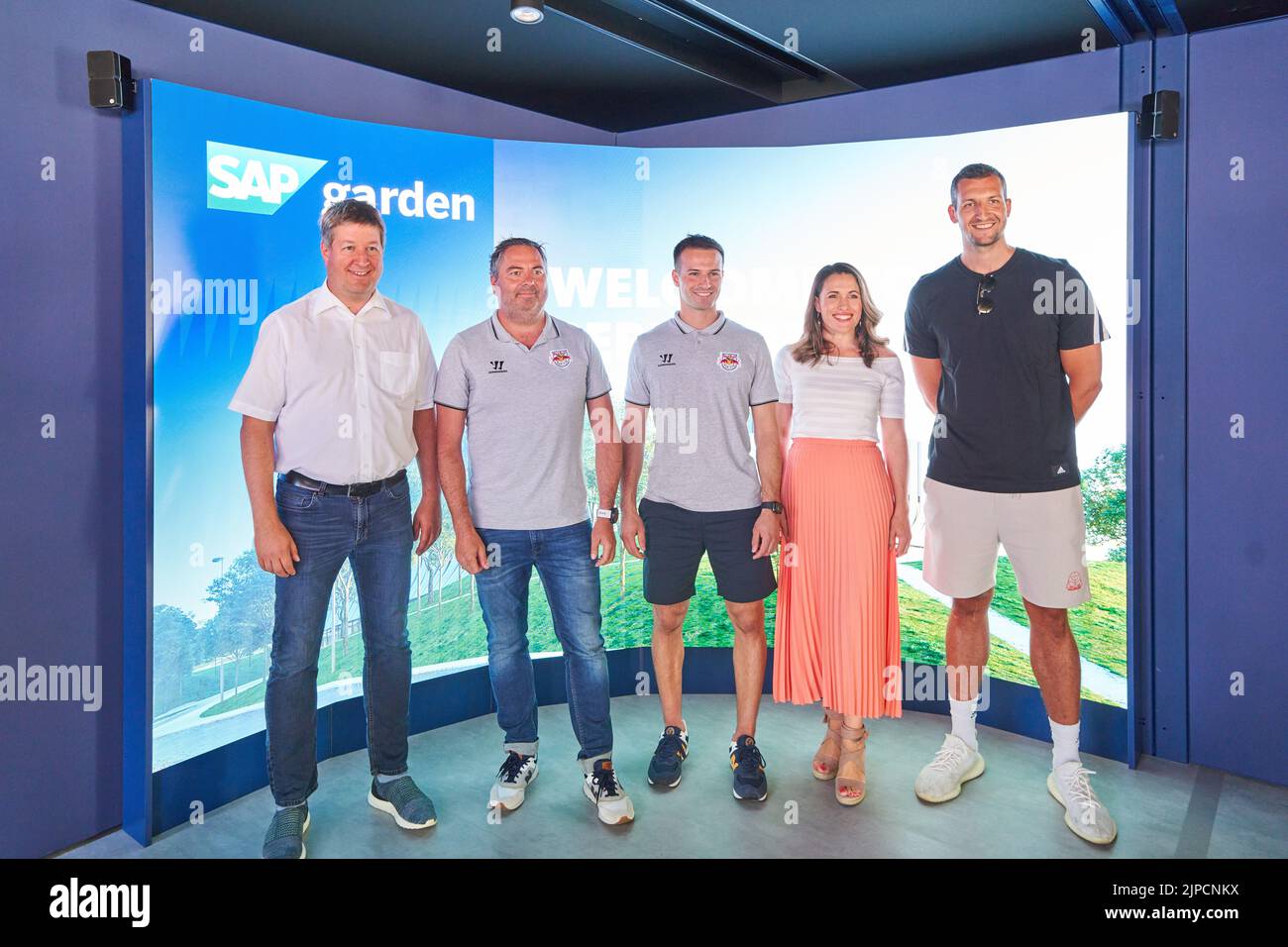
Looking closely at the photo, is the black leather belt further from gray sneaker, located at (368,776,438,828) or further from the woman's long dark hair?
the woman's long dark hair

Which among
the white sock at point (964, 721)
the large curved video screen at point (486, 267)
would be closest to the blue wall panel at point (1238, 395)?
the large curved video screen at point (486, 267)

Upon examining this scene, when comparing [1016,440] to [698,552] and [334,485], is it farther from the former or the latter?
[334,485]

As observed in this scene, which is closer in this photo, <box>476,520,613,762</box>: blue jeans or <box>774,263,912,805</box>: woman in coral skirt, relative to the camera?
<box>476,520,613,762</box>: blue jeans

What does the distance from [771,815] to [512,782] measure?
869mm

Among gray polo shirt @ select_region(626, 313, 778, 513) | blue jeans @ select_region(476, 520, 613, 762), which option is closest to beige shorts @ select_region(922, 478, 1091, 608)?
gray polo shirt @ select_region(626, 313, 778, 513)

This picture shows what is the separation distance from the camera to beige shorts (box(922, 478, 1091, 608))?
301cm

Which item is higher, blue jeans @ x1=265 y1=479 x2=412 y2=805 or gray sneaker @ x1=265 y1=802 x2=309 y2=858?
blue jeans @ x1=265 y1=479 x2=412 y2=805

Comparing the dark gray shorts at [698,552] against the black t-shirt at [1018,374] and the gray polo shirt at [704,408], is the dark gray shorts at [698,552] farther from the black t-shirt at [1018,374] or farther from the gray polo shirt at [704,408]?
the black t-shirt at [1018,374]

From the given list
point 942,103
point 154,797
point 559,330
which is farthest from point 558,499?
point 942,103

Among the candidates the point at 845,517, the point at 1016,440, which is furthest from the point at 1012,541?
the point at 845,517

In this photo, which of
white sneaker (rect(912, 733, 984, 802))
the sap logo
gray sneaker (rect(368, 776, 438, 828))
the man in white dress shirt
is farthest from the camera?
white sneaker (rect(912, 733, 984, 802))

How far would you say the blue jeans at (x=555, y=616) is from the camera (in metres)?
3.01

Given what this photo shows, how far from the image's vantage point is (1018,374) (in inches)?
119
